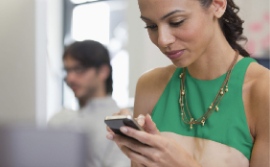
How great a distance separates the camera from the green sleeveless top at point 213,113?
1195 millimetres

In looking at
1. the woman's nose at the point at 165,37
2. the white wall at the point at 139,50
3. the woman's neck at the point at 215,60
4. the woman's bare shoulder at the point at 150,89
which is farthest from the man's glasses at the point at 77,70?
the woman's nose at the point at 165,37

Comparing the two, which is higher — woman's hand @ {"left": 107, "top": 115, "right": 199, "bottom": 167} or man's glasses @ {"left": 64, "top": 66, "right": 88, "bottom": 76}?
man's glasses @ {"left": 64, "top": 66, "right": 88, "bottom": 76}

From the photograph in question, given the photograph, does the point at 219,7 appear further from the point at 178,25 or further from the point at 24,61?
the point at 24,61

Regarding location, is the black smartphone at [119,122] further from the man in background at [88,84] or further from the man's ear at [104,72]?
the man's ear at [104,72]

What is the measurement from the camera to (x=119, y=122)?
3.28ft

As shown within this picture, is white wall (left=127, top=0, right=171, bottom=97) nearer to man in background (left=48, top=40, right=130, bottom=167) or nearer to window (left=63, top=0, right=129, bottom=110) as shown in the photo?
window (left=63, top=0, right=129, bottom=110)

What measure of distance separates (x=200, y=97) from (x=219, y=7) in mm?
226

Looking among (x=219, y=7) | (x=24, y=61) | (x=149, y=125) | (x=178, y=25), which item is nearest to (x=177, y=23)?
(x=178, y=25)

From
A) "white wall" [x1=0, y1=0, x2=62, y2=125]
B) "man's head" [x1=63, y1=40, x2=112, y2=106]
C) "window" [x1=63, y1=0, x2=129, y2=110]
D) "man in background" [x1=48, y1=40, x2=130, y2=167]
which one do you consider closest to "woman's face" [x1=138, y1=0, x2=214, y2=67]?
"man in background" [x1=48, y1=40, x2=130, y2=167]

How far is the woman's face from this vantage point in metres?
1.13

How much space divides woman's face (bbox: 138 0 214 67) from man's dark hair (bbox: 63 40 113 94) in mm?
1189

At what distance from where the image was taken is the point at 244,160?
1.18m

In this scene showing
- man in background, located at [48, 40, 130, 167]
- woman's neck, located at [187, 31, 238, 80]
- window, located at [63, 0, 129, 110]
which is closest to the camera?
woman's neck, located at [187, 31, 238, 80]

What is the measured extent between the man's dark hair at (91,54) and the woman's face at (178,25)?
3.90 ft
